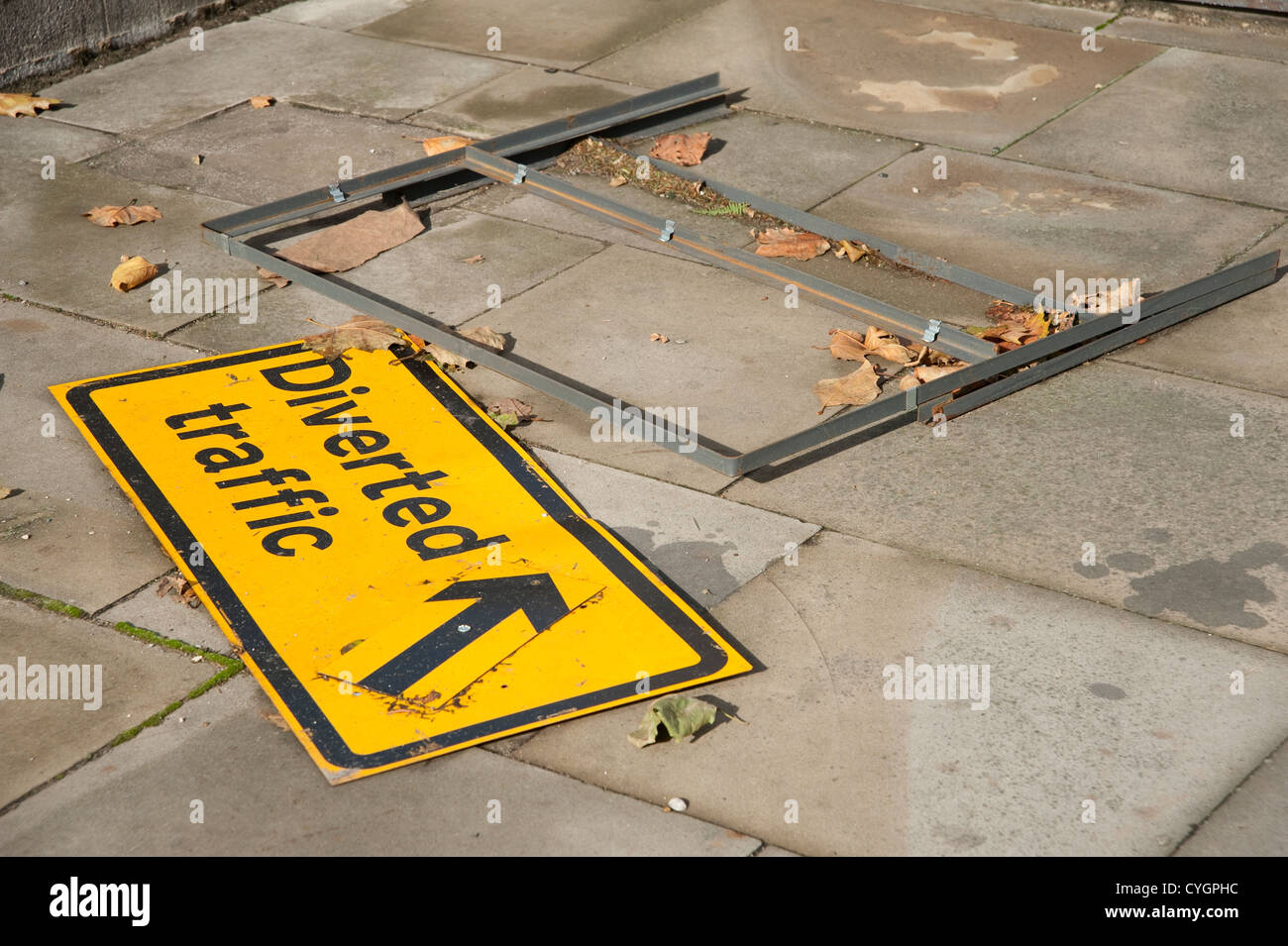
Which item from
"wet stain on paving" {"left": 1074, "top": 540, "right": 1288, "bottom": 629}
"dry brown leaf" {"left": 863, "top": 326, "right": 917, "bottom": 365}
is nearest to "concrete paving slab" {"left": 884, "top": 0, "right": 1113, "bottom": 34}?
"dry brown leaf" {"left": 863, "top": 326, "right": 917, "bottom": 365}

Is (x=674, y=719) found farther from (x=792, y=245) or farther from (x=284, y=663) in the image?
(x=792, y=245)

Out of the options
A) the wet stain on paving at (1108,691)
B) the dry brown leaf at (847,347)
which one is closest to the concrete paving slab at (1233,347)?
the dry brown leaf at (847,347)

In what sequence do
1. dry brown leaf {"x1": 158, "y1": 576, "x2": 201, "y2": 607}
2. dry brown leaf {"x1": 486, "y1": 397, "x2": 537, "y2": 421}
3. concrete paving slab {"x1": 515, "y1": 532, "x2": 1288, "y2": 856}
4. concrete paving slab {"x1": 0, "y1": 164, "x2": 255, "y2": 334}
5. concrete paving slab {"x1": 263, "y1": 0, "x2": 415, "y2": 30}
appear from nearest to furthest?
concrete paving slab {"x1": 515, "y1": 532, "x2": 1288, "y2": 856}
dry brown leaf {"x1": 158, "y1": 576, "x2": 201, "y2": 607}
dry brown leaf {"x1": 486, "y1": 397, "x2": 537, "y2": 421}
concrete paving slab {"x1": 0, "y1": 164, "x2": 255, "y2": 334}
concrete paving slab {"x1": 263, "y1": 0, "x2": 415, "y2": 30}

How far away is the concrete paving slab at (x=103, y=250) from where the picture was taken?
6453mm

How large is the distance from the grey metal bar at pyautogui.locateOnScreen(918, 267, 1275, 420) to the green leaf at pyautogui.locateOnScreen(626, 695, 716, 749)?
2.04 meters

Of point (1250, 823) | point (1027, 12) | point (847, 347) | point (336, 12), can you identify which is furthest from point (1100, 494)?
point (336, 12)

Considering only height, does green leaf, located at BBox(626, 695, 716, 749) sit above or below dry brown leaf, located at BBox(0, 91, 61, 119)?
below

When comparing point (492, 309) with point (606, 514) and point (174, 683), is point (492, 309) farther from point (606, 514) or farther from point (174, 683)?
point (174, 683)

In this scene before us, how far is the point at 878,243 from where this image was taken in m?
6.73

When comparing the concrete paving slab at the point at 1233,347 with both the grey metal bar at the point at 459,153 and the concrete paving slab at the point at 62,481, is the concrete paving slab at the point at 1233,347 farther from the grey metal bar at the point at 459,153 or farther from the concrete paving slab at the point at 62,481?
the concrete paving slab at the point at 62,481

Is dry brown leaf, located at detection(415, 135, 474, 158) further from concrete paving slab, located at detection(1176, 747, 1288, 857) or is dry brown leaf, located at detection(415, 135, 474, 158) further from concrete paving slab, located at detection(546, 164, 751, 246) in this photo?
concrete paving slab, located at detection(1176, 747, 1288, 857)

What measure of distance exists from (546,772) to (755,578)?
1154 millimetres

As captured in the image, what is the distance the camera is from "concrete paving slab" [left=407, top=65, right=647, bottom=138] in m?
8.44

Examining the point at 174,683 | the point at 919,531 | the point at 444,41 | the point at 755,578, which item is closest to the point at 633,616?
the point at 755,578
